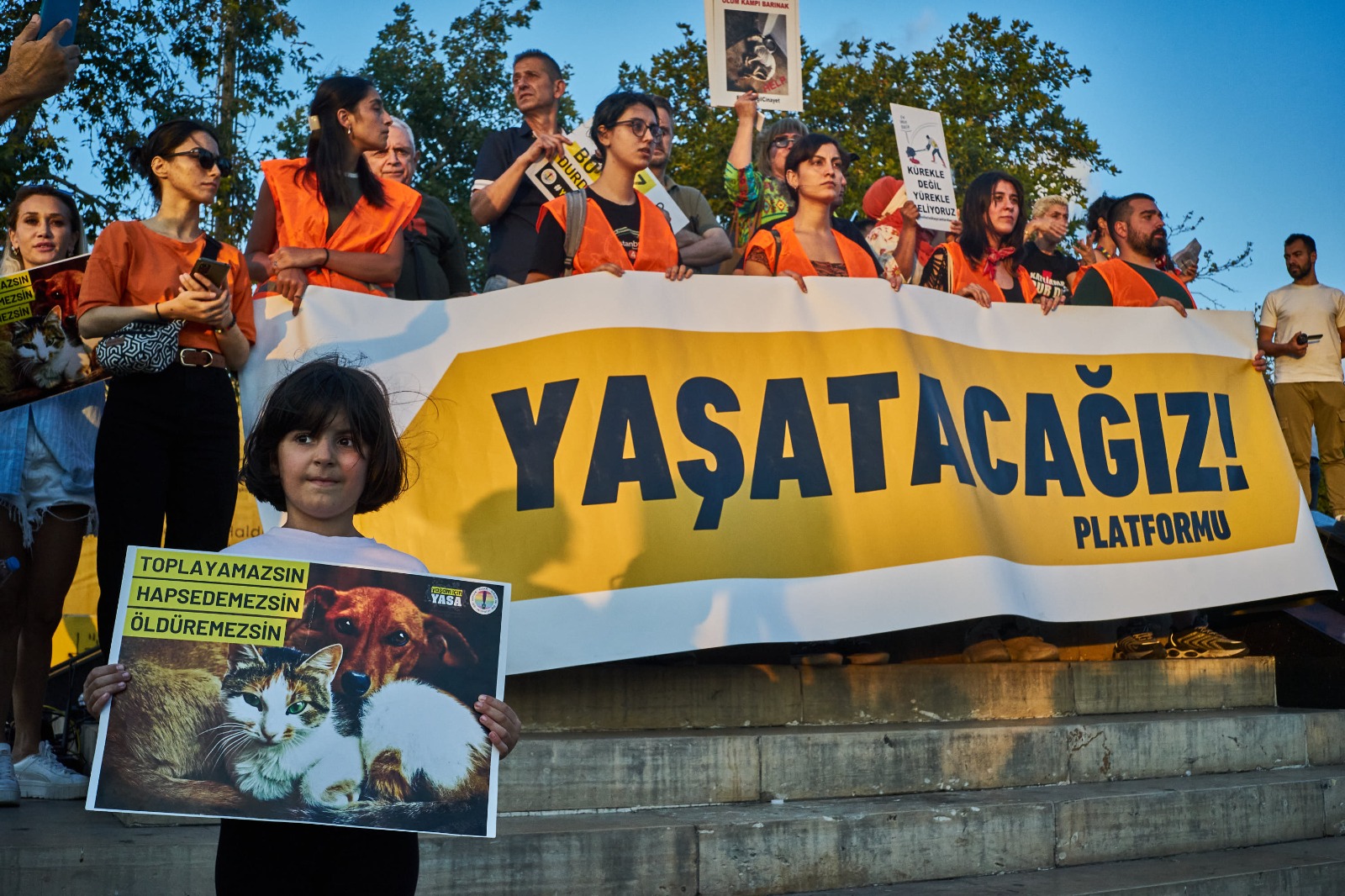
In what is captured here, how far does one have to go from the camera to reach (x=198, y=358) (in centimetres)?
415

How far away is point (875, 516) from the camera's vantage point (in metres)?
5.37

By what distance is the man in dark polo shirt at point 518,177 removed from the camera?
6.21 m

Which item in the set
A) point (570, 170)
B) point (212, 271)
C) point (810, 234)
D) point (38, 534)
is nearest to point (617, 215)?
point (570, 170)

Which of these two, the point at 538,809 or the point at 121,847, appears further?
the point at 538,809

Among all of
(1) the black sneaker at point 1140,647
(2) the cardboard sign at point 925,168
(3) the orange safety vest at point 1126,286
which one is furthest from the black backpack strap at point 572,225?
(1) the black sneaker at point 1140,647

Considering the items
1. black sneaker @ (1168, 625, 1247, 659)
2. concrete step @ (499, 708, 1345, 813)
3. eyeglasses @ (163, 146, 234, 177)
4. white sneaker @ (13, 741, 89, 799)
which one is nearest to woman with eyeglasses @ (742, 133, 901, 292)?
concrete step @ (499, 708, 1345, 813)

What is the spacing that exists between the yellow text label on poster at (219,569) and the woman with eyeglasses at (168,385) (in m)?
1.78

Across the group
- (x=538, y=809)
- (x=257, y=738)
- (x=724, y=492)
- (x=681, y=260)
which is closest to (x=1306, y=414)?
(x=681, y=260)

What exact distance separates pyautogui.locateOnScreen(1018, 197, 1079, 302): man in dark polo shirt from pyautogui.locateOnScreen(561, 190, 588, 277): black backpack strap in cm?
244

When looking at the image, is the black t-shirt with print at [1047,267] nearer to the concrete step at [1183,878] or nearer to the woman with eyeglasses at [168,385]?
the concrete step at [1183,878]

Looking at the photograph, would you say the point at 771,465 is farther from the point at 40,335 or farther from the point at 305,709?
the point at 305,709

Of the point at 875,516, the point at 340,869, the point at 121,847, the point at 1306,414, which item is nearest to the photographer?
the point at 340,869

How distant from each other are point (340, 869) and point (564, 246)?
362 centimetres

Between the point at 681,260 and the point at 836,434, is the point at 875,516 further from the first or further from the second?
the point at 681,260
